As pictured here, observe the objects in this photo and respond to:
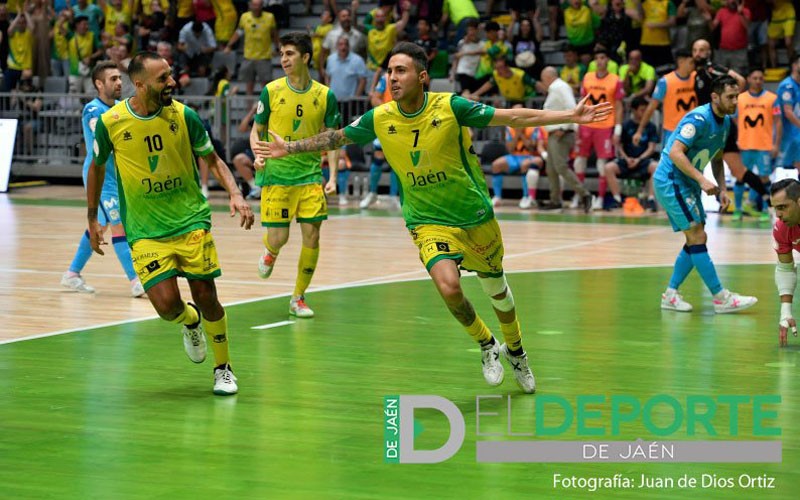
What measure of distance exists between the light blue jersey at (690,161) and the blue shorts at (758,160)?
9.76 meters

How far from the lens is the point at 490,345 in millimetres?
9250

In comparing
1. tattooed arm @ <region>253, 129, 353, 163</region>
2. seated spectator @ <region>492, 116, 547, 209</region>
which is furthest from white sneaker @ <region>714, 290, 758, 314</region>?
seated spectator @ <region>492, 116, 547, 209</region>

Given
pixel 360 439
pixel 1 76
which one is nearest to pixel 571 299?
pixel 360 439

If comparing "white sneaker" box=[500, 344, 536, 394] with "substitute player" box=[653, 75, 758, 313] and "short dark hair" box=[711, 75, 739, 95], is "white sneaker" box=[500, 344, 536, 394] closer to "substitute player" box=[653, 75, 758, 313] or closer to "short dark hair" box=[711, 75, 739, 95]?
"substitute player" box=[653, 75, 758, 313]

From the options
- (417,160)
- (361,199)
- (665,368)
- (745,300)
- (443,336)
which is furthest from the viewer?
(361,199)

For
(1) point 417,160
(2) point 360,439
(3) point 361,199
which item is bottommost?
(3) point 361,199

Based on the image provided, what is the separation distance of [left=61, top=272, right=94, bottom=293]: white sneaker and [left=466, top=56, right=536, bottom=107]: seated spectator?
11.3m

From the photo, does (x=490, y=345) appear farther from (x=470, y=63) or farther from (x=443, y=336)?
(x=470, y=63)

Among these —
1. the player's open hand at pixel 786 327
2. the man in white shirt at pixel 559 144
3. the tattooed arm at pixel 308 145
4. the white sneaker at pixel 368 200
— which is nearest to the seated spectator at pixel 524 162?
the man in white shirt at pixel 559 144

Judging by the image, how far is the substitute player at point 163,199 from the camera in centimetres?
905

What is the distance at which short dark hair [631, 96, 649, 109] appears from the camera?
22.5m

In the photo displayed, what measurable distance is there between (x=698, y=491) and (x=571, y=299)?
22.3ft

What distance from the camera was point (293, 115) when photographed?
41.6 feet

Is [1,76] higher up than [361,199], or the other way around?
[1,76]
